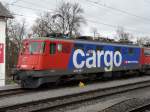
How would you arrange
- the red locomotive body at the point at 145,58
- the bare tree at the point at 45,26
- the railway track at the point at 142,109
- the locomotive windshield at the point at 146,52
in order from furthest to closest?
the bare tree at the point at 45,26
the locomotive windshield at the point at 146,52
the red locomotive body at the point at 145,58
the railway track at the point at 142,109

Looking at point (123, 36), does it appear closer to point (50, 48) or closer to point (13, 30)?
point (13, 30)

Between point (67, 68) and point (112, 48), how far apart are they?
5488 mm

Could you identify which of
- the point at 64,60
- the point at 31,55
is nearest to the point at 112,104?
the point at 64,60

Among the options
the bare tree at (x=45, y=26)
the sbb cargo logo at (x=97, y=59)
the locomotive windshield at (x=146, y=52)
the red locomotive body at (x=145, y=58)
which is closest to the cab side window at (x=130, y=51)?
the sbb cargo logo at (x=97, y=59)

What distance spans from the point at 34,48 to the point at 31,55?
0.43 m

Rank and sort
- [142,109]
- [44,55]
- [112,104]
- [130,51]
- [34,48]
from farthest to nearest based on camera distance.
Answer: [130,51] < [34,48] < [44,55] < [112,104] < [142,109]

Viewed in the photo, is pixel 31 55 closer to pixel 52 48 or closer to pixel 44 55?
pixel 44 55

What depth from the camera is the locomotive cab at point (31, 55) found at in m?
19.3

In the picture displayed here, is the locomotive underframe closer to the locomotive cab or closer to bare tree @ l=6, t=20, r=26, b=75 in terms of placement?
the locomotive cab

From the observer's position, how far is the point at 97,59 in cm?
2358

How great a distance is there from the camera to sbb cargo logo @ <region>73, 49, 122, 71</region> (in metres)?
21.7

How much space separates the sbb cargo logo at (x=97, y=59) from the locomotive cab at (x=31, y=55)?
8.73 feet

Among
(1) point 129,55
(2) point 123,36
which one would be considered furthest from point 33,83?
(2) point 123,36

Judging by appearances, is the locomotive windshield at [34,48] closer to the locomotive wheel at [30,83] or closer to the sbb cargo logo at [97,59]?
the locomotive wheel at [30,83]
